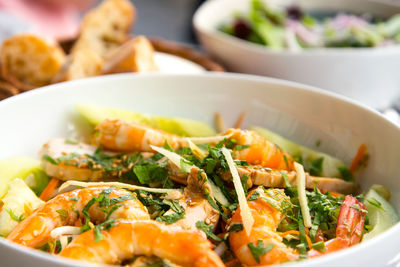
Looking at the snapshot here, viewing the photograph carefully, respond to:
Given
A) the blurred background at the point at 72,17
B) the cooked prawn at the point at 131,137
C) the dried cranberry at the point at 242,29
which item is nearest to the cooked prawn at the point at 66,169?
the cooked prawn at the point at 131,137

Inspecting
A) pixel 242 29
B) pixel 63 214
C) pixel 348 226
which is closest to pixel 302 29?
pixel 242 29

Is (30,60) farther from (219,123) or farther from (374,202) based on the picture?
(374,202)

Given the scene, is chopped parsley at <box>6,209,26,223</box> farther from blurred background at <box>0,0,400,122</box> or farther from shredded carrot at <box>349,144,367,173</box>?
shredded carrot at <box>349,144,367,173</box>

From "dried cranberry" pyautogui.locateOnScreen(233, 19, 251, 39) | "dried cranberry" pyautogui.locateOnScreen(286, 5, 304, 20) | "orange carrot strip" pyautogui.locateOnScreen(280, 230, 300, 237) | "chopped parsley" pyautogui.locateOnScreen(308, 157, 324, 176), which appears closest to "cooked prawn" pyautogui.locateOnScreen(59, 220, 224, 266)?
"orange carrot strip" pyautogui.locateOnScreen(280, 230, 300, 237)

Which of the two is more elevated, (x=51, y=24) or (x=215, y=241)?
(x=215, y=241)

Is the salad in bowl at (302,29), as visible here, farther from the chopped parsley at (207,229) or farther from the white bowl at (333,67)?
the chopped parsley at (207,229)

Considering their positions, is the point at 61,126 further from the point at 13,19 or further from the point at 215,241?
the point at 13,19

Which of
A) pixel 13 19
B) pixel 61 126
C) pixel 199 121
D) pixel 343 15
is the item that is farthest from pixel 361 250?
pixel 343 15
